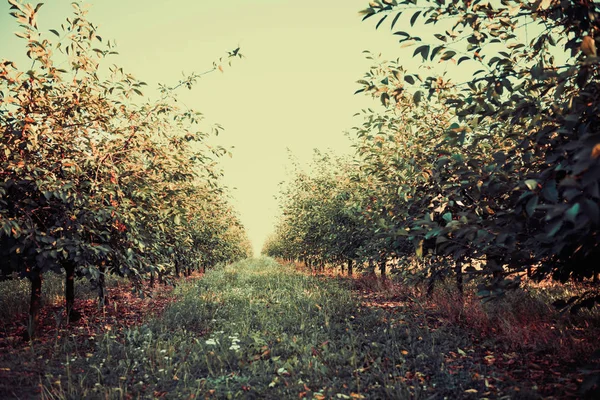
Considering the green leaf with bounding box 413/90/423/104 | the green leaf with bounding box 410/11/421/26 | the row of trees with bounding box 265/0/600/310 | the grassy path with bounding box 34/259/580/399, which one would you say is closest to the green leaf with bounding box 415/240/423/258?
the row of trees with bounding box 265/0/600/310

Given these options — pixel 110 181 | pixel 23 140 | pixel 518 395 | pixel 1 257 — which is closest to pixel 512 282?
pixel 518 395

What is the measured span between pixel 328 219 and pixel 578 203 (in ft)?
43.1

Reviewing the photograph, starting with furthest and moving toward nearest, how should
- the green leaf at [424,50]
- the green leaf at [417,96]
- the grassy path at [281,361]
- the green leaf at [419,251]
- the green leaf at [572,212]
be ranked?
the grassy path at [281,361] → the green leaf at [417,96] → the green leaf at [424,50] → the green leaf at [419,251] → the green leaf at [572,212]

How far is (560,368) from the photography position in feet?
15.5

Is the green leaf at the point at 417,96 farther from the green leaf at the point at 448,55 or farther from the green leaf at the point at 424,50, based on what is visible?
the green leaf at the point at 448,55

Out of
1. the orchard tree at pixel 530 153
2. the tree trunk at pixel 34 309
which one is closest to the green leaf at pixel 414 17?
the orchard tree at pixel 530 153

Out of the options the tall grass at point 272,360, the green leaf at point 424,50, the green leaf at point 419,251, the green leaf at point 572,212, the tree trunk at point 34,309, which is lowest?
the tall grass at point 272,360

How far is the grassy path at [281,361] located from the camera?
4.43 metres

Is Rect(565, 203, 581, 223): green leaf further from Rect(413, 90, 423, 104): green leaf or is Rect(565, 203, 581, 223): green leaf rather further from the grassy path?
the grassy path

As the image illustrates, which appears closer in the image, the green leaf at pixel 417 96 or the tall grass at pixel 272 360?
the green leaf at pixel 417 96

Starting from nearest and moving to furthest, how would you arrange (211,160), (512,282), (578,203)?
(578,203) < (512,282) < (211,160)

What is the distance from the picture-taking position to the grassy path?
443 centimetres

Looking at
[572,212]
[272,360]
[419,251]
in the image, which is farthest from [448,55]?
[272,360]

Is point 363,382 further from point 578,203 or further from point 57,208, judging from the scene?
point 57,208
